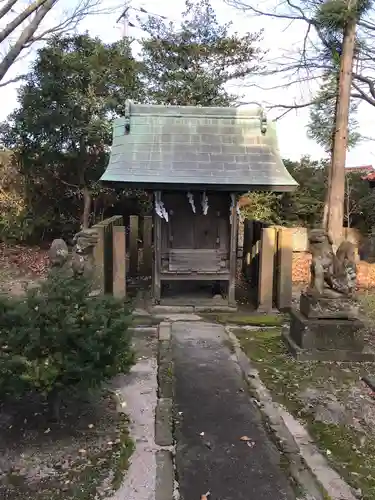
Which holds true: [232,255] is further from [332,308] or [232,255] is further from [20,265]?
[20,265]

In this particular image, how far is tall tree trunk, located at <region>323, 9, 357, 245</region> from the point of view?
12977 millimetres

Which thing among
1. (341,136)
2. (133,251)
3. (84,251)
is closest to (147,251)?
(133,251)

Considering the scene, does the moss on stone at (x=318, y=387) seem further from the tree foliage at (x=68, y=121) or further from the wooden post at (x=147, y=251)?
the tree foliage at (x=68, y=121)

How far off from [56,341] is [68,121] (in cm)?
1164

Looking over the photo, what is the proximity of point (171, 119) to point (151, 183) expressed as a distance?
2.10 meters

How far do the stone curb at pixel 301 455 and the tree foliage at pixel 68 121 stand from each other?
1142 centimetres

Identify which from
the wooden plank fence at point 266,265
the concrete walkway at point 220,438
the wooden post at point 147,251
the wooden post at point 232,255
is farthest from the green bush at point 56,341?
the wooden post at point 147,251

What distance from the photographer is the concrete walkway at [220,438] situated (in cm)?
351

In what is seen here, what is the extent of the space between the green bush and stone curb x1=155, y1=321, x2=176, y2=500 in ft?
2.47

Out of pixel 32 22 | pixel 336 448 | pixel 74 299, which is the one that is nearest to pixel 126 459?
pixel 74 299

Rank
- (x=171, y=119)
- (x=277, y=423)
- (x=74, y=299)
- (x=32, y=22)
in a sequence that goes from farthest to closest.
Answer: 1. (x=32, y=22)
2. (x=171, y=119)
3. (x=277, y=423)
4. (x=74, y=299)

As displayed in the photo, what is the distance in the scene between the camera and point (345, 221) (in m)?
17.8

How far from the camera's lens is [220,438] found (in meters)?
4.23

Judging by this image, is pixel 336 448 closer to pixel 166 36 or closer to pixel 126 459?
pixel 126 459
